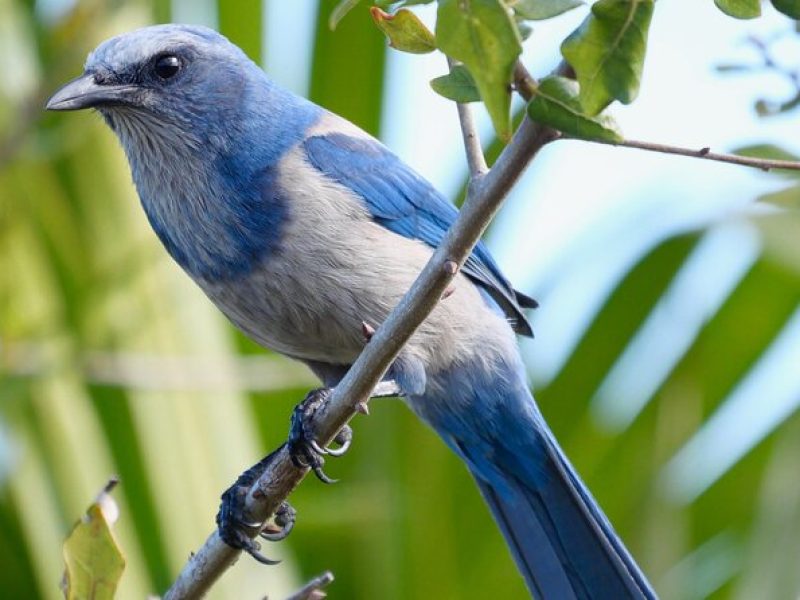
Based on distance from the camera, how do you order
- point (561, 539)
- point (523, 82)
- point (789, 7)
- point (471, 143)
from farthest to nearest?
point (561, 539), point (471, 143), point (523, 82), point (789, 7)

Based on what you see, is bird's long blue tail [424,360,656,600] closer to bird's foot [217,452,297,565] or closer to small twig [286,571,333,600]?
bird's foot [217,452,297,565]

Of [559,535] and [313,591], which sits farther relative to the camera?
[559,535]

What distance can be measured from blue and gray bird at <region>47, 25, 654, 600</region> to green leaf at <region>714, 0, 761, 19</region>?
1.42m

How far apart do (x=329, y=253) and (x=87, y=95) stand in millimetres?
709

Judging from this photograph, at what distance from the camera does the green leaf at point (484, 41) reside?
1703mm

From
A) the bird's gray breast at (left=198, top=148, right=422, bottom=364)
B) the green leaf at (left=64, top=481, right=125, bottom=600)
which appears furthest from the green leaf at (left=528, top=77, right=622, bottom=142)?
the bird's gray breast at (left=198, top=148, right=422, bottom=364)

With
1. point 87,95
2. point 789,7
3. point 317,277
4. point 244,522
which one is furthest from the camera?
point 87,95

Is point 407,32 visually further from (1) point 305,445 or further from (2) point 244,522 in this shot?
(2) point 244,522

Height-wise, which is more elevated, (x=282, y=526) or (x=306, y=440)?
(x=306, y=440)

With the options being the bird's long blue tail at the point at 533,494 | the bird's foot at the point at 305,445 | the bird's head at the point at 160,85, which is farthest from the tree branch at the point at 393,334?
the bird's head at the point at 160,85

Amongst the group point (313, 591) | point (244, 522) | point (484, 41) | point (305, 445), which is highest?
point (484, 41)

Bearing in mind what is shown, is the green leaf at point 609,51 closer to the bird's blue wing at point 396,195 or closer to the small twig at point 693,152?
the small twig at point 693,152

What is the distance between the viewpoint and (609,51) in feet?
5.59

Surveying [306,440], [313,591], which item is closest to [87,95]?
[306,440]
